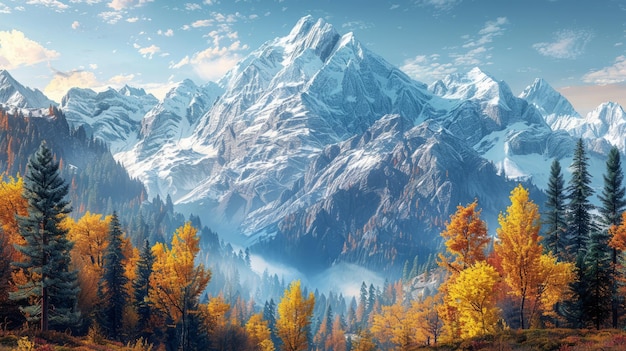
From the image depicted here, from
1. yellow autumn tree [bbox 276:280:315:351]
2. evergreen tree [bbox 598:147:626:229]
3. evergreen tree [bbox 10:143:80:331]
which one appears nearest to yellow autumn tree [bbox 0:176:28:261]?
evergreen tree [bbox 10:143:80:331]

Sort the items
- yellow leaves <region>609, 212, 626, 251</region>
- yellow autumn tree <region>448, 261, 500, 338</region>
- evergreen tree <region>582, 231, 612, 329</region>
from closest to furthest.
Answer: yellow autumn tree <region>448, 261, 500, 338</region> < evergreen tree <region>582, 231, 612, 329</region> < yellow leaves <region>609, 212, 626, 251</region>

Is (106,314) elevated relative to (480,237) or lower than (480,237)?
lower

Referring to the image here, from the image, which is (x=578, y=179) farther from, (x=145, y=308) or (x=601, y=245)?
(x=145, y=308)

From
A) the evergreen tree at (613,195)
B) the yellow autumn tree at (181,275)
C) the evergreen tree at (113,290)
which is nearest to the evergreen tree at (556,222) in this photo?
the evergreen tree at (613,195)

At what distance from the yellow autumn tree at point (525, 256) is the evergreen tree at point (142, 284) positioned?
42.2 metres

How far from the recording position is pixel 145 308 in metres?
56.5

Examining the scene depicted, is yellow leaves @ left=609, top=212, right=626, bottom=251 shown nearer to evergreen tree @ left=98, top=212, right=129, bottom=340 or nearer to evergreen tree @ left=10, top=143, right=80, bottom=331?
evergreen tree @ left=10, top=143, right=80, bottom=331

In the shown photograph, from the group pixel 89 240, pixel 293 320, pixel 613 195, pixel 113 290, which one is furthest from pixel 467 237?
pixel 89 240

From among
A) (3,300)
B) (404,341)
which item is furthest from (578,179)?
(3,300)

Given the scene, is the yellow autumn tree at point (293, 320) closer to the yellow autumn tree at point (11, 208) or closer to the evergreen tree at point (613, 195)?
the yellow autumn tree at point (11, 208)

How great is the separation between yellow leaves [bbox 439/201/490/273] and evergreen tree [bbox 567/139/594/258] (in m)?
25.6

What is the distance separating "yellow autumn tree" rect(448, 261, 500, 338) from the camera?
3138 centimetres

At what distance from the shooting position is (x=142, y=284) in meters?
55.3

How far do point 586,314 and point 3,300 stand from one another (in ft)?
180
